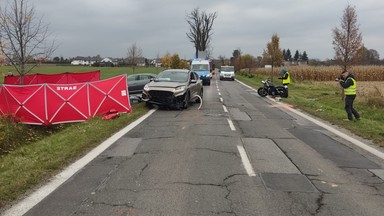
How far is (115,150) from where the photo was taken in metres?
8.19

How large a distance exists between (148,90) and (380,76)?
131ft

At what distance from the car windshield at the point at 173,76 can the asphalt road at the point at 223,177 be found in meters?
6.32

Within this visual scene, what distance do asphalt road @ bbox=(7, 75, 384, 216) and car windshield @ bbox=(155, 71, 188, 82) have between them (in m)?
6.32

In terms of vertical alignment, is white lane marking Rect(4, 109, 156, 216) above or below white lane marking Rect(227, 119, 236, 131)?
above

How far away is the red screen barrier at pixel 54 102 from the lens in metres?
12.9

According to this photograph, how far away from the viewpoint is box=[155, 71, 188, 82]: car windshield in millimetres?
16933

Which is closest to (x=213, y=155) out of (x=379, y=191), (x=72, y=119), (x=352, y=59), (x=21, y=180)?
(x=379, y=191)

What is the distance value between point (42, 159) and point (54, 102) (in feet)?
20.7

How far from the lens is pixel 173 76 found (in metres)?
17.2

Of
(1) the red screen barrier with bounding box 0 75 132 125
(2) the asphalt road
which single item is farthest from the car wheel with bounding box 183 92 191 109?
(2) the asphalt road

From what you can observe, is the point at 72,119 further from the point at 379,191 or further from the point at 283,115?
the point at 379,191

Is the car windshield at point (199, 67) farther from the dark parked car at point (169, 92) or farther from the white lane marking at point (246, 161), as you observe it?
the white lane marking at point (246, 161)

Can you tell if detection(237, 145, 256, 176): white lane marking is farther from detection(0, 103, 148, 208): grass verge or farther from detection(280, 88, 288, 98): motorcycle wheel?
detection(280, 88, 288, 98): motorcycle wheel

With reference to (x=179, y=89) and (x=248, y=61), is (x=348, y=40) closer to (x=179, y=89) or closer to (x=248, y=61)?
(x=179, y=89)
